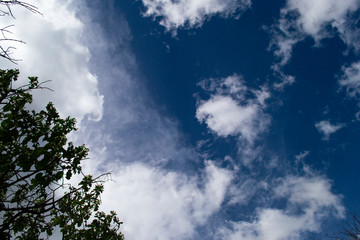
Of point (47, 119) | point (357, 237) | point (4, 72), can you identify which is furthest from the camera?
point (357, 237)

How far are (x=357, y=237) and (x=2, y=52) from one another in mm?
12143

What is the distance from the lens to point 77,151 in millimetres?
5891

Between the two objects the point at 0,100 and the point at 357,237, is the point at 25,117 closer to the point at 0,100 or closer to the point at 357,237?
the point at 0,100

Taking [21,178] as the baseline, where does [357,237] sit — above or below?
above

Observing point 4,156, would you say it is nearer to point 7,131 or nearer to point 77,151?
point 7,131

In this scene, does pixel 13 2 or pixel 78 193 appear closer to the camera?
pixel 13 2

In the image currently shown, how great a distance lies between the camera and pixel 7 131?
18.6 feet

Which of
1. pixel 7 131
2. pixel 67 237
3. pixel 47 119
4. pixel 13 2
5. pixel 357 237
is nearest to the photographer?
pixel 13 2

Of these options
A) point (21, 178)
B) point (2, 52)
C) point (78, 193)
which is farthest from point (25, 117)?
point (2, 52)

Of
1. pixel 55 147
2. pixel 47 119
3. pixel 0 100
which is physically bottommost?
pixel 55 147

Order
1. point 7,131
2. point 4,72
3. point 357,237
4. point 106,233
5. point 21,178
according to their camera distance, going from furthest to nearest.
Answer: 1. point 106,233
2. point 357,237
3. point 4,72
4. point 7,131
5. point 21,178

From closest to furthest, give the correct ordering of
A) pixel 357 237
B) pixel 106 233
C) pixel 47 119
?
pixel 47 119 → pixel 357 237 → pixel 106 233

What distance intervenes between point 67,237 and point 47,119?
448 cm

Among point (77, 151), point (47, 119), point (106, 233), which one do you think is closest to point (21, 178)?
point (77, 151)
